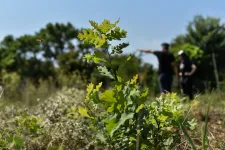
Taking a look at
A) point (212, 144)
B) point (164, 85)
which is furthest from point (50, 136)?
point (164, 85)

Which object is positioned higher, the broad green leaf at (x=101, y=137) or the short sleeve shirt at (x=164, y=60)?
the short sleeve shirt at (x=164, y=60)

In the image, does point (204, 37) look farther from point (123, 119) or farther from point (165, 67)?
point (123, 119)

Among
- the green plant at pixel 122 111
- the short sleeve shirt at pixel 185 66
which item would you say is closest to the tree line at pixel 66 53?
the short sleeve shirt at pixel 185 66

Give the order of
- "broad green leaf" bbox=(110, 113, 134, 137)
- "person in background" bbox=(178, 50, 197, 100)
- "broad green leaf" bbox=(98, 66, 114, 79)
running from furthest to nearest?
1. "person in background" bbox=(178, 50, 197, 100)
2. "broad green leaf" bbox=(98, 66, 114, 79)
3. "broad green leaf" bbox=(110, 113, 134, 137)

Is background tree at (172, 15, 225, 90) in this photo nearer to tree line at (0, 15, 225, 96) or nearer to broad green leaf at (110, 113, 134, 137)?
tree line at (0, 15, 225, 96)

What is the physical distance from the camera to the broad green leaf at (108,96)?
187cm

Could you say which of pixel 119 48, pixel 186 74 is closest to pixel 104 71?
pixel 119 48

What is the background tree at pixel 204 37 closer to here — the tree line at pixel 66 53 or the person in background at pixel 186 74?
the tree line at pixel 66 53

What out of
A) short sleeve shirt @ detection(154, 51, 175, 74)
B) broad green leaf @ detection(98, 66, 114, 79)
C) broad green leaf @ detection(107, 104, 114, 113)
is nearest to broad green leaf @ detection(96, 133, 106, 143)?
broad green leaf @ detection(107, 104, 114, 113)

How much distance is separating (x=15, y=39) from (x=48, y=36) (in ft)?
14.3

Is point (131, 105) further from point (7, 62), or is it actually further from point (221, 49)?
point (7, 62)

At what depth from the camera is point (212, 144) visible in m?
3.04

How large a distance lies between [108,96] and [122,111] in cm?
9

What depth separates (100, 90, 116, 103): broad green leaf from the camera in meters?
1.87
